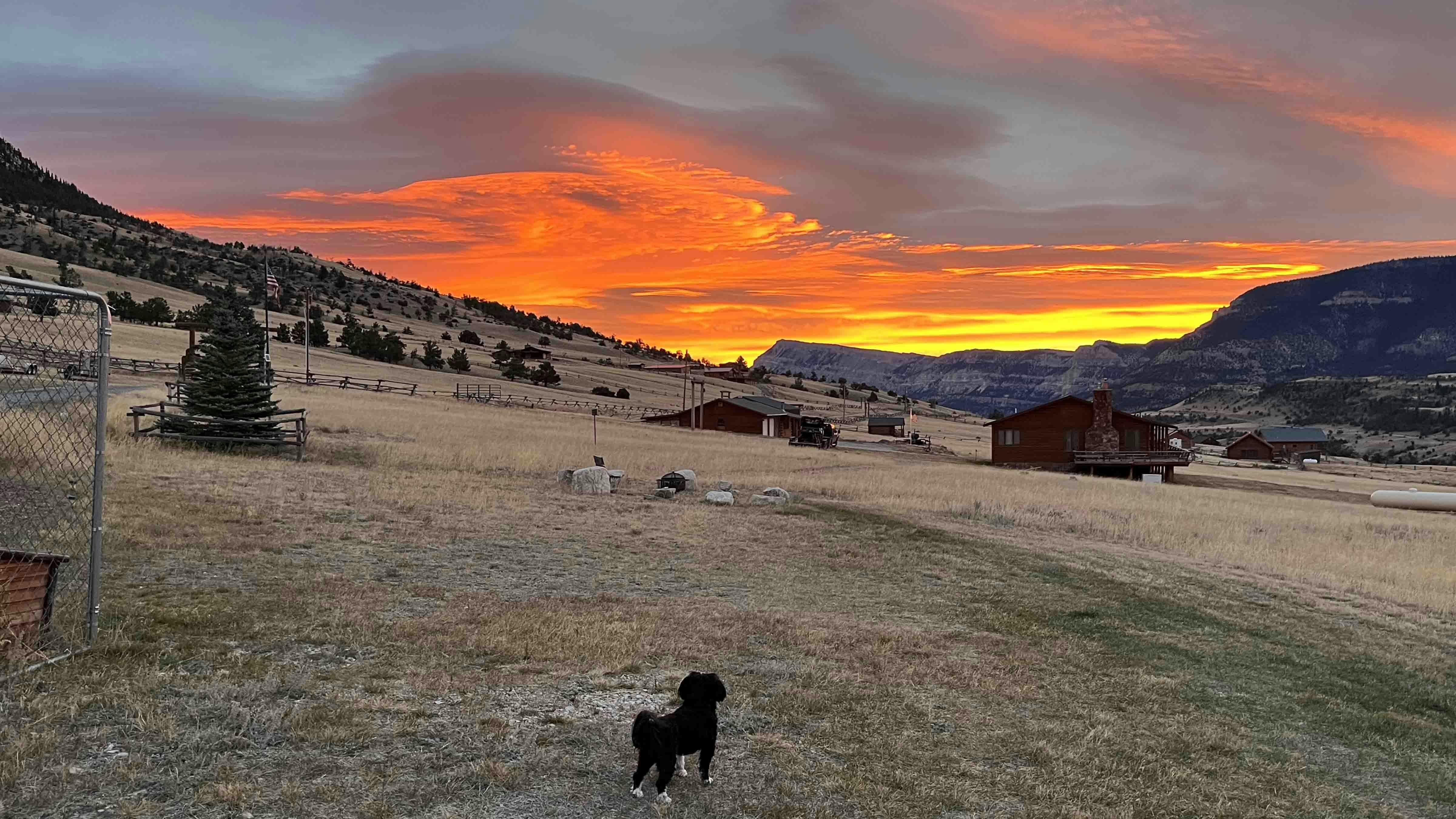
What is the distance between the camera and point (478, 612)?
432 inches

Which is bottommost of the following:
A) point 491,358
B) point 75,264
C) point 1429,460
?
point 1429,460

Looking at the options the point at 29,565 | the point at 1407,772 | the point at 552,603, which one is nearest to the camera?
the point at 29,565

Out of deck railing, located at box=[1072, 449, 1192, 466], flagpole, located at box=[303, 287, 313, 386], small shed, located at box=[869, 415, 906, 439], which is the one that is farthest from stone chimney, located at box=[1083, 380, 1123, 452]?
flagpole, located at box=[303, 287, 313, 386]

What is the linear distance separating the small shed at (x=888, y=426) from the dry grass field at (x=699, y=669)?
253 ft

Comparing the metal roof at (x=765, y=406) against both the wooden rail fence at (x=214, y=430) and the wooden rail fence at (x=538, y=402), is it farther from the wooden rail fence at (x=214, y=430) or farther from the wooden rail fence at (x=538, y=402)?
the wooden rail fence at (x=214, y=430)

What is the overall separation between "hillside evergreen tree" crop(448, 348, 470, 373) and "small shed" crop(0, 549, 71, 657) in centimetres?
9406

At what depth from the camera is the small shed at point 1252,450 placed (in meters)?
106

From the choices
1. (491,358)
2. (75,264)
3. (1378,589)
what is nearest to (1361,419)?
(491,358)

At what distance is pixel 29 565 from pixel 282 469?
682 inches

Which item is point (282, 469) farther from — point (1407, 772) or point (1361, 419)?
point (1361, 419)

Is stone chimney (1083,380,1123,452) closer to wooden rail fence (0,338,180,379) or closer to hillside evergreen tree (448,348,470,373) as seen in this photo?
wooden rail fence (0,338,180,379)

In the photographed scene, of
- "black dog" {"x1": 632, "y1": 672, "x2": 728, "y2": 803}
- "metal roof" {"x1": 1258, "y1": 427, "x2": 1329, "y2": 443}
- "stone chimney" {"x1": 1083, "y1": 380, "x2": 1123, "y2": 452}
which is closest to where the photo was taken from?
"black dog" {"x1": 632, "y1": 672, "x2": 728, "y2": 803}

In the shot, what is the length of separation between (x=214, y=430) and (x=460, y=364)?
74732mm

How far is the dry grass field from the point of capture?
6.29 metres
